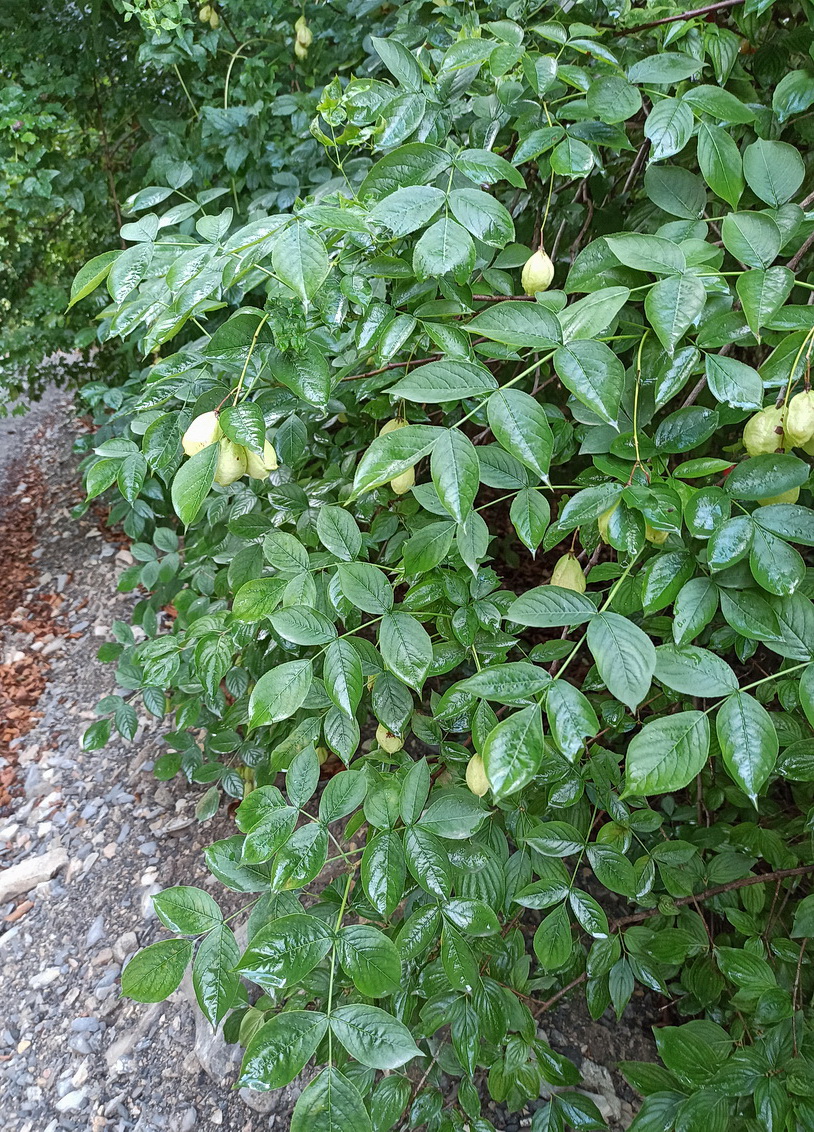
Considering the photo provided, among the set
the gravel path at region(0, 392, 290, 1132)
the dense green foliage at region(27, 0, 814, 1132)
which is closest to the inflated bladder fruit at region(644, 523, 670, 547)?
the dense green foliage at region(27, 0, 814, 1132)

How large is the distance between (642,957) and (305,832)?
605 mm

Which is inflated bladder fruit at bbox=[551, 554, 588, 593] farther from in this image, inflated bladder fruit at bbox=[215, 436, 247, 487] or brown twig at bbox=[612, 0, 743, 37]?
brown twig at bbox=[612, 0, 743, 37]

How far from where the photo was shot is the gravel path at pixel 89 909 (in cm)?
134

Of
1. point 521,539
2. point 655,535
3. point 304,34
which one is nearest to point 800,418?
point 655,535

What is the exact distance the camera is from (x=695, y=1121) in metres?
0.73

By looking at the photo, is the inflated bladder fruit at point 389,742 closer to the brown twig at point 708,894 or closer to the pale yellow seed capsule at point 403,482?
the pale yellow seed capsule at point 403,482

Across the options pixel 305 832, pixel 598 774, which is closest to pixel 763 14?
pixel 598 774

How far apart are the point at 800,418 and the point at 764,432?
4cm

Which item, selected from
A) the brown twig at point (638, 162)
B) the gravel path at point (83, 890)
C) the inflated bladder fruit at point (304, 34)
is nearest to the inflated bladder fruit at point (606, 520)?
the brown twig at point (638, 162)

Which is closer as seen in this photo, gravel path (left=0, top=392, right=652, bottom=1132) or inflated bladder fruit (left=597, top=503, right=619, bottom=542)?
inflated bladder fruit (left=597, top=503, right=619, bottom=542)

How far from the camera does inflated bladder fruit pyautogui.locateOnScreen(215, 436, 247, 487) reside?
28.7 inches

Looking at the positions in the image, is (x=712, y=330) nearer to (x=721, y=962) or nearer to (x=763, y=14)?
(x=763, y=14)

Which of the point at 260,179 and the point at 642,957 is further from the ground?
the point at 260,179

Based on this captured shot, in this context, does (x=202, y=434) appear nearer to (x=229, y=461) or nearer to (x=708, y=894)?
(x=229, y=461)
